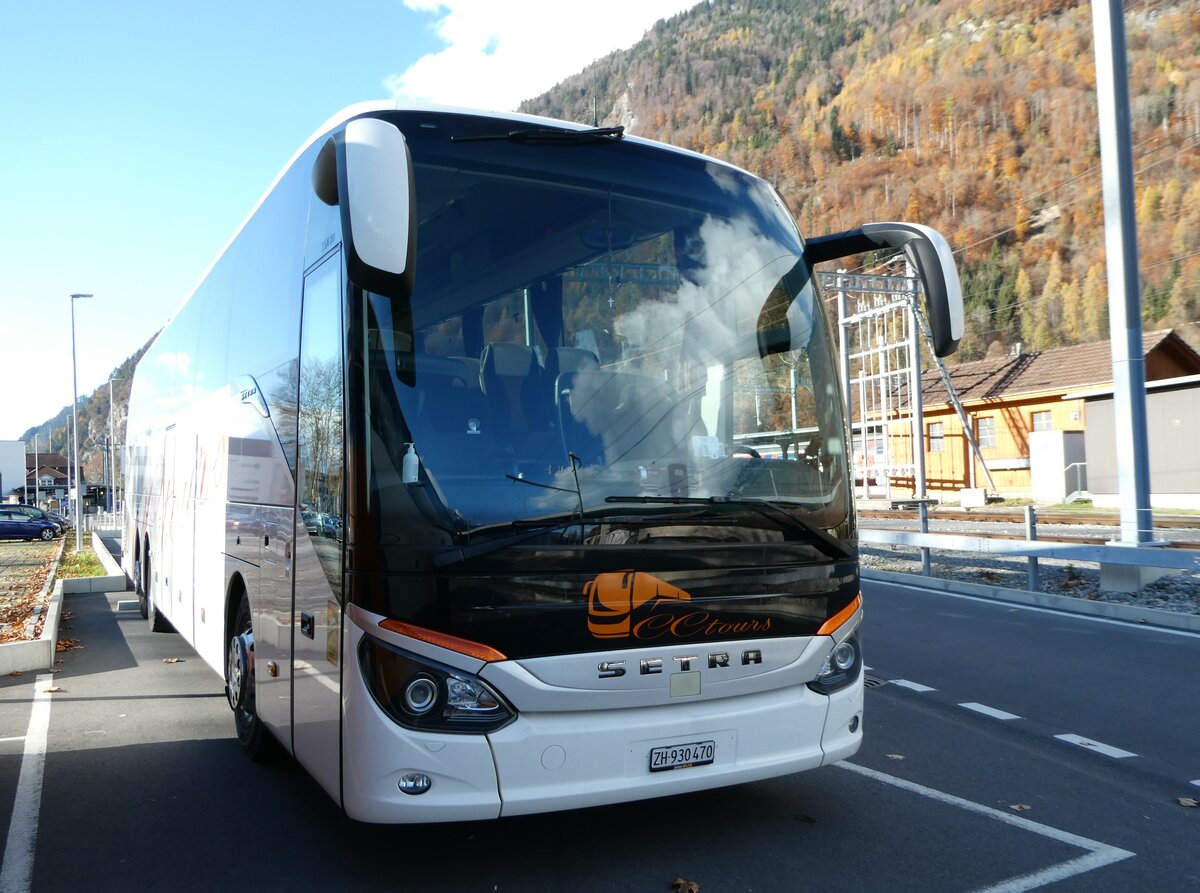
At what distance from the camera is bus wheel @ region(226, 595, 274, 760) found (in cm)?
589

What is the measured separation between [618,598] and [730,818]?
153 centimetres

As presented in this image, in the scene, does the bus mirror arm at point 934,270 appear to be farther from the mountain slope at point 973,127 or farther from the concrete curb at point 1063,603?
the mountain slope at point 973,127

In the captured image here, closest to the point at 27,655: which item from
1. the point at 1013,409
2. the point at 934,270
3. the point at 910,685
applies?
the point at 910,685

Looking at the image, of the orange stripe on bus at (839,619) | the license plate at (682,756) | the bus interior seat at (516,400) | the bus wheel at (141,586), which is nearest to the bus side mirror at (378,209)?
the bus interior seat at (516,400)

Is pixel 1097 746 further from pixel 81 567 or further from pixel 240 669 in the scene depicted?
pixel 81 567

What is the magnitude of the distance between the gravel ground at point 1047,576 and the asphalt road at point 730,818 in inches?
166

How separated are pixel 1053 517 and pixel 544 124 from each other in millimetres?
24682

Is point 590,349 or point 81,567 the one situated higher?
point 590,349

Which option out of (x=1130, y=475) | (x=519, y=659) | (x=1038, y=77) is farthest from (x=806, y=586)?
(x=1038, y=77)

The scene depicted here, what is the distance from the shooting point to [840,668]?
15.2ft

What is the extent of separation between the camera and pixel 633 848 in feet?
14.8

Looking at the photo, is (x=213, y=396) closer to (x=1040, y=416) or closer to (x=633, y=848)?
(x=633, y=848)

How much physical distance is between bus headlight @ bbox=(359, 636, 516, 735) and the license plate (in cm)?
66

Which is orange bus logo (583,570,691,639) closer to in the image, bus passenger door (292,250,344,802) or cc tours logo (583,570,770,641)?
cc tours logo (583,570,770,641)
